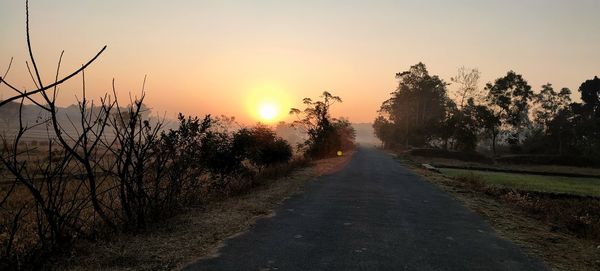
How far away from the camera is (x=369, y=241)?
7988mm

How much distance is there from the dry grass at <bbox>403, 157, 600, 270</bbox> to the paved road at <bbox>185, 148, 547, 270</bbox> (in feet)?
1.20

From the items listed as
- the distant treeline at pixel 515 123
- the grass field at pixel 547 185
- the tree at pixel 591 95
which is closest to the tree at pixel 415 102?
the distant treeline at pixel 515 123

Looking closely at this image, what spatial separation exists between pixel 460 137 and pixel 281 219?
47.4 m

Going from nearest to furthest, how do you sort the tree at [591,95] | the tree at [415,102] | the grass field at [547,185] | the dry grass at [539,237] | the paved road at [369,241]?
the paved road at [369,241] → the dry grass at [539,237] → the grass field at [547,185] → the tree at [591,95] → the tree at [415,102]

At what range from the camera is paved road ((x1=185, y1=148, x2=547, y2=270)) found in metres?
6.63

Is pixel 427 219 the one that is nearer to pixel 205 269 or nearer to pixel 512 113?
pixel 205 269

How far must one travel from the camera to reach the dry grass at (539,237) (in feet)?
24.0

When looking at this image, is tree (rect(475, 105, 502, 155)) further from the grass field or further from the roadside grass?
the roadside grass

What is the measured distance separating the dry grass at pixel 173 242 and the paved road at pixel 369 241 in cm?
42

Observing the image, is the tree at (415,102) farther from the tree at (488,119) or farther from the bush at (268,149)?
the bush at (268,149)

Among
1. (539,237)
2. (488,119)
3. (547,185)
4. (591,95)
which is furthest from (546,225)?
(591,95)

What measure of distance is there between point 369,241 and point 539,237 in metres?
4.00

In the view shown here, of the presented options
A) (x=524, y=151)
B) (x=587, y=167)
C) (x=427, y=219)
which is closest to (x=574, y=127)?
(x=524, y=151)

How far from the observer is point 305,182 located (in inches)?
706
